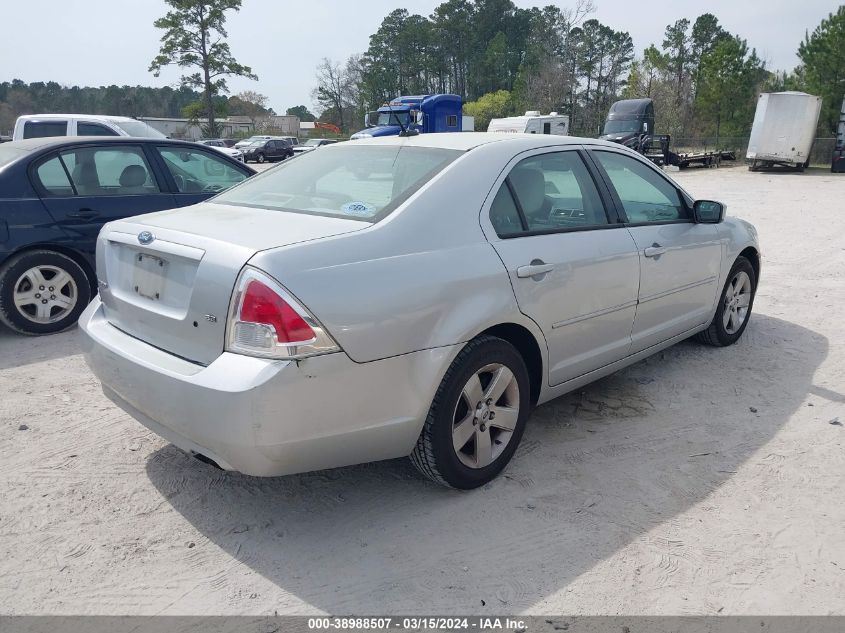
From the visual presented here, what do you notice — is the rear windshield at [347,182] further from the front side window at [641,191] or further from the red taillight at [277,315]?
the front side window at [641,191]

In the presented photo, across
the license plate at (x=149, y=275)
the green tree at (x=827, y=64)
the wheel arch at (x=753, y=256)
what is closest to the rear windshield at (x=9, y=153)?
the license plate at (x=149, y=275)

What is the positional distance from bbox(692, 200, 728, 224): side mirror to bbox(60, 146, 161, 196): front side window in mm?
4672

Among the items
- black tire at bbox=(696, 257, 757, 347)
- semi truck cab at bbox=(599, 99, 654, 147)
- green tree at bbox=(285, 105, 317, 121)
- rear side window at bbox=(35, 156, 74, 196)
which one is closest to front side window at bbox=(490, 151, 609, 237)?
black tire at bbox=(696, 257, 757, 347)

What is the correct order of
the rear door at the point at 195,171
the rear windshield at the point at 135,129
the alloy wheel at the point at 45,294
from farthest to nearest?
the rear windshield at the point at 135,129
the rear door at the point at 195,171
the alloy wheel at the point at 45,294

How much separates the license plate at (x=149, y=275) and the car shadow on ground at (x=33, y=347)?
229 centimetres

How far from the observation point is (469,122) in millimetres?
32781

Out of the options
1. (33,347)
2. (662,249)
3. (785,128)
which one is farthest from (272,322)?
(785,128)

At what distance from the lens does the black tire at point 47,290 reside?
5.33 m

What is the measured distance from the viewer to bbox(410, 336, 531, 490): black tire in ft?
9.51

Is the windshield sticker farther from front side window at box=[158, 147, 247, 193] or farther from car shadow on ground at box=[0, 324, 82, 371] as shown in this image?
front side window at box=[158, 147, 247, 193]

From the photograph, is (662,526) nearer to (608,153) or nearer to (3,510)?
(608,153)

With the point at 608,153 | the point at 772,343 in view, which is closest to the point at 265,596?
the point at 608,153

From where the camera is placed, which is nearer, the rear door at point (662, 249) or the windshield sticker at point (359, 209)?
the windshield sticker at point (359, 209)

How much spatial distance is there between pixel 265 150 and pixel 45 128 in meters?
30.4
